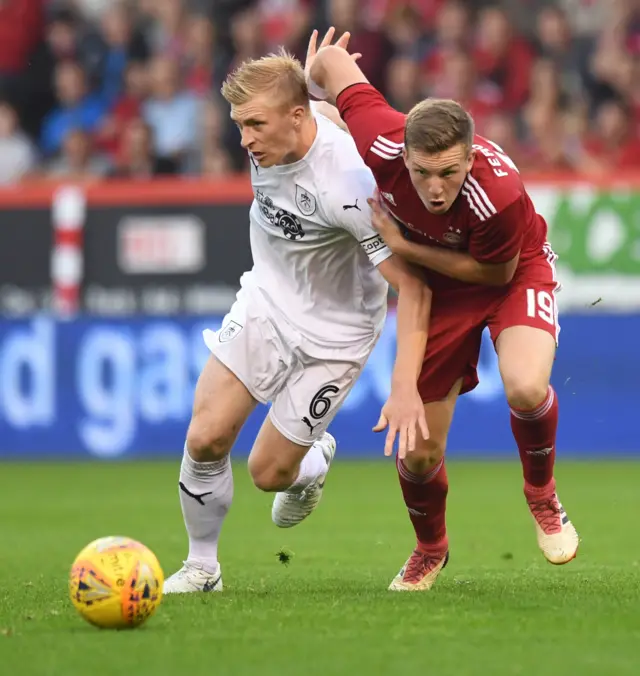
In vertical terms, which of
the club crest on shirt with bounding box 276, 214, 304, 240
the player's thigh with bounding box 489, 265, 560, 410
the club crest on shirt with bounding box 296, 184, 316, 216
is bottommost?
the player's thigh with bounding box 489, 265, 560, 410

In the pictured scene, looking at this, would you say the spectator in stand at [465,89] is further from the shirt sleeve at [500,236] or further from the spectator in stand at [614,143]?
the shirt sleeve at [500,236]

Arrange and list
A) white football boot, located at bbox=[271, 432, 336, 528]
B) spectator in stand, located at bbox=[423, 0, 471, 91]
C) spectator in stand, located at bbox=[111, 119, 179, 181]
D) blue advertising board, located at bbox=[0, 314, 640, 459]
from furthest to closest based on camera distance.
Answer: spectator in stand, located at bbox=[423, 0, 471, 91]
spectator in stand, located at bbox=[111, 119, 179, 181]
blue advertising board, located at bbox=[0, 314, 640, 459]
white football boot, located at bbox=[271, 432, 336, 528]

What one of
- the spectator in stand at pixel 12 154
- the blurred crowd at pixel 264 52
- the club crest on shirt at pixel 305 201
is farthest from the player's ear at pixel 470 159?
the spectator in stand at pixel 12 154

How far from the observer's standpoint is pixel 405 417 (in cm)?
577

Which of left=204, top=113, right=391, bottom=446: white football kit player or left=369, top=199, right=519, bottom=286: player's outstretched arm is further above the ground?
left=369, top=199, right=519, bottom=286: player's outstretched arm

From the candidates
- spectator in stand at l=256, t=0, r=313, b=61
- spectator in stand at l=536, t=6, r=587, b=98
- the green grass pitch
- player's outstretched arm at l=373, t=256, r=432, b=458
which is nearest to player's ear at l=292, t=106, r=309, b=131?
player's outstretched arm at l=373, t=256, r=432, b=458

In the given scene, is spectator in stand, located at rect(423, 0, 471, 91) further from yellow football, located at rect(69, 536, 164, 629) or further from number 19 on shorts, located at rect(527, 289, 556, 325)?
yellow football, located at rect(69, 536, 164, 629)

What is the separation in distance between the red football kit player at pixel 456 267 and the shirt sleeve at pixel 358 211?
0.32ft

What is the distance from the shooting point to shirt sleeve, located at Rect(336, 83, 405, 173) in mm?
5863

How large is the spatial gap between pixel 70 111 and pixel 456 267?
1011 cm

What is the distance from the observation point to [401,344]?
6.01 meters

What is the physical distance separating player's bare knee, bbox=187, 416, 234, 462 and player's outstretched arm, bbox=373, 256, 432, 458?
803mm

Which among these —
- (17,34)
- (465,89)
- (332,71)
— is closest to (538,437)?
(332,71)

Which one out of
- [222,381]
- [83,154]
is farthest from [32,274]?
[222,381]
